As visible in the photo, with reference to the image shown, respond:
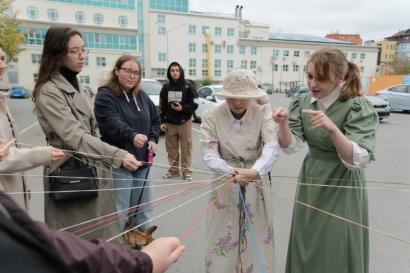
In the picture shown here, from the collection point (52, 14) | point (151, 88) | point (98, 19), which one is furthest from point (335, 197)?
point (52, 14)

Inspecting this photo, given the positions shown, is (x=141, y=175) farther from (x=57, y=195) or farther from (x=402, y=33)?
(x=402, y=33)

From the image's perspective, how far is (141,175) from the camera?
10.5ft

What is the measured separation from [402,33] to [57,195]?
12143 centimetres

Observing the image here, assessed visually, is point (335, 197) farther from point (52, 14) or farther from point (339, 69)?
point (52, 14)

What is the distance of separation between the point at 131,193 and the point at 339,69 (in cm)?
221

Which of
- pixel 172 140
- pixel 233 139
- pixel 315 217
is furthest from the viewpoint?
pixel 172 140

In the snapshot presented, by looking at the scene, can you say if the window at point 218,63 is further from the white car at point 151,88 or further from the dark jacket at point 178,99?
the dark jacket at point 178,99

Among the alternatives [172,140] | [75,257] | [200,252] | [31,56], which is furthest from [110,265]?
[31,56]

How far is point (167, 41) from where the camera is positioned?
56562 mm

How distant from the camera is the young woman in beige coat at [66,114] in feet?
7.55

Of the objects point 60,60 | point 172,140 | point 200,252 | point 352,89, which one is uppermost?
point 60,60

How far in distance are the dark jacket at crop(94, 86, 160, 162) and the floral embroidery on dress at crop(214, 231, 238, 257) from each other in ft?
3.85

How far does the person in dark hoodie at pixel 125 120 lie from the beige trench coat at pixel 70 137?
1.06 ft

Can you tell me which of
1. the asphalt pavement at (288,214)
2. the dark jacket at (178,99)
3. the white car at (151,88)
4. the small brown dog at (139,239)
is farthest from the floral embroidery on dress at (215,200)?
the white car at (151,88)
